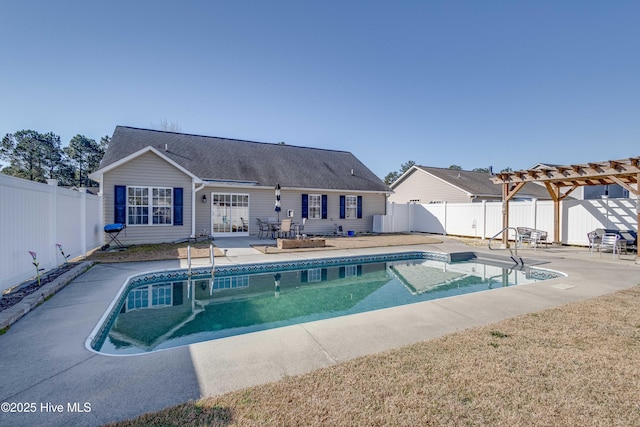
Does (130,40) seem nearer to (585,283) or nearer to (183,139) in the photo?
(183,139)

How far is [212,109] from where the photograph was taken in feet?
61.2

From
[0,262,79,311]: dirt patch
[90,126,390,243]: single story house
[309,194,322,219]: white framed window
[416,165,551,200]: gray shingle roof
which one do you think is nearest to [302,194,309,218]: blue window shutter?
[90,126,390,243]: single story house

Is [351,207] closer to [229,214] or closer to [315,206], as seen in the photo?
[315,206]

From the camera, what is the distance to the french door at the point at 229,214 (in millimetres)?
14719

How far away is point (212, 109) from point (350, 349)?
60.9 feet

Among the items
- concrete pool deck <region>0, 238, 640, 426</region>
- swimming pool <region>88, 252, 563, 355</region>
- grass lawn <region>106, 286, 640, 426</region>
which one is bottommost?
swimming pool <region>88, 252, 563, 355</region>

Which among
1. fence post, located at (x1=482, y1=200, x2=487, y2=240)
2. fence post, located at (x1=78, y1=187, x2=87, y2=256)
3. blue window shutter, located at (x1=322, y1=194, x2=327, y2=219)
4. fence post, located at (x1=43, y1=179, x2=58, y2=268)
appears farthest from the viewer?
blue window shutter, located at (x1=322, y1=194, x2=327, y2=219)

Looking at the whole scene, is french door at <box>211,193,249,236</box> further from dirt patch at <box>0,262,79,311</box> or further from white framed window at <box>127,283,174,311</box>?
dirt patch at <box>0,262,79,311</box>

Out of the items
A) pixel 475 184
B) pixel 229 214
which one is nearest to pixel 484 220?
pixel 475 184

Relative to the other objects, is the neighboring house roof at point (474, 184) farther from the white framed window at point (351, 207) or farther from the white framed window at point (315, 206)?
the white framed window at point (315, 206)

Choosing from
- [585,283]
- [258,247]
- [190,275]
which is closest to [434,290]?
[585,283]

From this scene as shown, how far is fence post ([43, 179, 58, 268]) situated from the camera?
22.5 ft

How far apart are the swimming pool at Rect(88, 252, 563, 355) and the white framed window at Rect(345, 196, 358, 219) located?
24.1 ft

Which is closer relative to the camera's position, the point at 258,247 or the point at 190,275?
the point at 190,275
